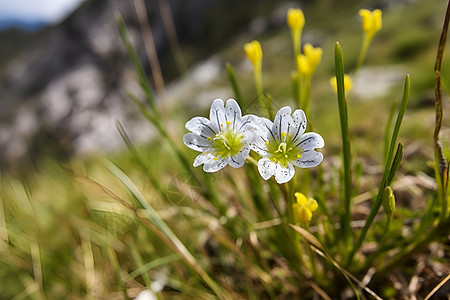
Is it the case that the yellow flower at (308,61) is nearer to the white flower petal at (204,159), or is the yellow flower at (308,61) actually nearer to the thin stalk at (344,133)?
the thin stalk at (344,133)

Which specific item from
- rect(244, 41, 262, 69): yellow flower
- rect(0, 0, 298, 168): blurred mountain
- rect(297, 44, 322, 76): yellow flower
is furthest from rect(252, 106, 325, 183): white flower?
rect(0, 0, 298, 168): blurred mountain

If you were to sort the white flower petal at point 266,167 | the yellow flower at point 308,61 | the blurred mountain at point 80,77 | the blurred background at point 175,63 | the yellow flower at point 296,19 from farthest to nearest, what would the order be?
1. the blurred mountain at point 80,77
2. the blurred background at point 175,63
3. the yellow flower at point 296,19
4. the yellow flower at point 308,61
5. the white flower petal at point 266,167

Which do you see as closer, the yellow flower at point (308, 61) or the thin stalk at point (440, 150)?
the thin stalk at point (440, 150)

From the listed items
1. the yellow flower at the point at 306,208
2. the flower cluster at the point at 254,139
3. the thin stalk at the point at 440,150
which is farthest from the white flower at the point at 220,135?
the thin stalk at the point at 440,150

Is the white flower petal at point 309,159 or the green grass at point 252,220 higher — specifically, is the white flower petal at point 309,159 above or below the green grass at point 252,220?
above

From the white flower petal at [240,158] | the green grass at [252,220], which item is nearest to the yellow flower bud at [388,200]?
the green grass at [252,220]

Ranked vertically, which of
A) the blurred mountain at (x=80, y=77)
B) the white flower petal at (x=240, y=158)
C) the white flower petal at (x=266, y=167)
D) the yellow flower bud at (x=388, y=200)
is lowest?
the blurred mountain at (x=80, y=77)

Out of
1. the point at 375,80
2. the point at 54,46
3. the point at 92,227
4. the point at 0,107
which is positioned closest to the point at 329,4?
the point at 375,80

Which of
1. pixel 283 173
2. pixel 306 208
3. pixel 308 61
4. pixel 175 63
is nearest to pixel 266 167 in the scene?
pixel 283 173

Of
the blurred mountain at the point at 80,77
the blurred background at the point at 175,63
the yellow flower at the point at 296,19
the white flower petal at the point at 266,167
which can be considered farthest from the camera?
the blurred mountain at the point at 80,77
